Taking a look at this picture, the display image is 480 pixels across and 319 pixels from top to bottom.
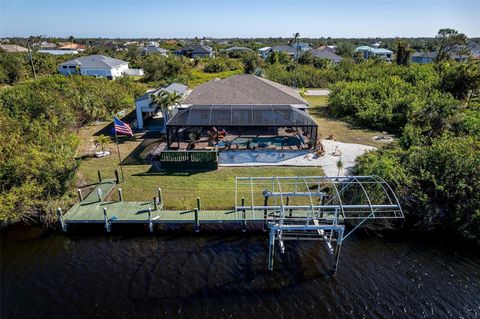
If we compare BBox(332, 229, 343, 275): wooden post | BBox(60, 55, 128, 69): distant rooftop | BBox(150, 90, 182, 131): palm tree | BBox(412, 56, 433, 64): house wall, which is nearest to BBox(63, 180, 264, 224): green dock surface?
BBox(332, 229, 343, 275): wooden post

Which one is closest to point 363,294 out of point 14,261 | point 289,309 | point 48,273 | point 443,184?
point 289,309

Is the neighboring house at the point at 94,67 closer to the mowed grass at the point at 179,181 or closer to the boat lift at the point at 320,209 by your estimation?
the mowed grass at the point at 179,181

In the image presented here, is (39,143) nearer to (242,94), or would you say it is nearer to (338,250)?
(242,94)

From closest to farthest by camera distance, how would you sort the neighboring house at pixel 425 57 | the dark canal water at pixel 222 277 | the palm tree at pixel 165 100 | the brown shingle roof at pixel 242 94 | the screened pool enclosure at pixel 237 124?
1. the dark canal water at pixel 222 277
2. the screened pool enclosure at pixel 237 124
3. the palm tree at pixel 165 100
4. the brown shingle roof at pixel 242 94
5. the neighboring house at pixel 425 57

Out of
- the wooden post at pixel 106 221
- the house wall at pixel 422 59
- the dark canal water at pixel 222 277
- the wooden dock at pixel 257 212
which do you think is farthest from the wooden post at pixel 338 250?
the house wall at pixel 422 59

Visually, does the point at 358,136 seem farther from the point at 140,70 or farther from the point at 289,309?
the point at 140,70

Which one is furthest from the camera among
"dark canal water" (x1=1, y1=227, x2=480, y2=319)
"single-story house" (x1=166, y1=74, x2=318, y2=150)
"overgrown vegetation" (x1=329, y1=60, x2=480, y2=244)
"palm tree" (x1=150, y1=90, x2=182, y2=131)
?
"palm tree" (x1=150, y1=90, x2=182, y2=131)

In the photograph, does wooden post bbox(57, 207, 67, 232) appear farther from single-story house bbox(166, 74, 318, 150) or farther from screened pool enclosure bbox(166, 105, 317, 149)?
single-story house bbox(166, 74, 318, 150)
